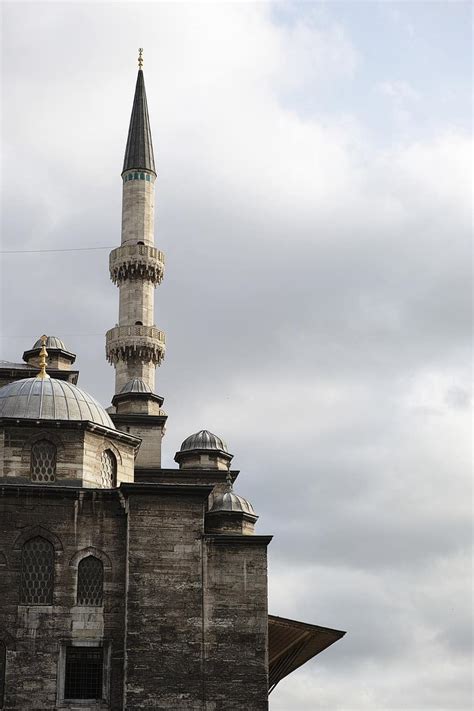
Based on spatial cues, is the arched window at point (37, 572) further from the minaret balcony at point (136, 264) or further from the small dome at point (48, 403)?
the minaret balcony at point (136, 264)

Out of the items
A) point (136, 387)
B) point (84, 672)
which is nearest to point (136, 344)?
point (136, 387)

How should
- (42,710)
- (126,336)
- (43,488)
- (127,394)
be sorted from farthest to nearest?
(126,336), (127,394), (43,488), (42,710)

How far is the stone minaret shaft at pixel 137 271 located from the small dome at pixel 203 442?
530 cm

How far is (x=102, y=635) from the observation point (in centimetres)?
2512

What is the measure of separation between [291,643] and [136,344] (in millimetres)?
17252

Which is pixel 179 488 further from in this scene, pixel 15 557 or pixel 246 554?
pixel 15 557

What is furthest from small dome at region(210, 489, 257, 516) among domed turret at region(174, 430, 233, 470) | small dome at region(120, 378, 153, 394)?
small dome at region(120, 378, 153, 394)

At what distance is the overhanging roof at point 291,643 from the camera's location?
27994mm

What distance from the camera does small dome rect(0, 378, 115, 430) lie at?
89.1 feet

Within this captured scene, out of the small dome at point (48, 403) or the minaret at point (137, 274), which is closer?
the small dome at point (48, 403)

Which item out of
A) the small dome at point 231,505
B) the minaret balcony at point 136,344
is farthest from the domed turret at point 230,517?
the minaret balcony at point 136,344

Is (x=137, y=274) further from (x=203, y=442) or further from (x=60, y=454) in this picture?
(x=60, y=454)

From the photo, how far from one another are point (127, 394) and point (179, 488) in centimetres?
1409

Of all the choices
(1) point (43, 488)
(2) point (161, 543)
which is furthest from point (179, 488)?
(1) point (43, 488)
